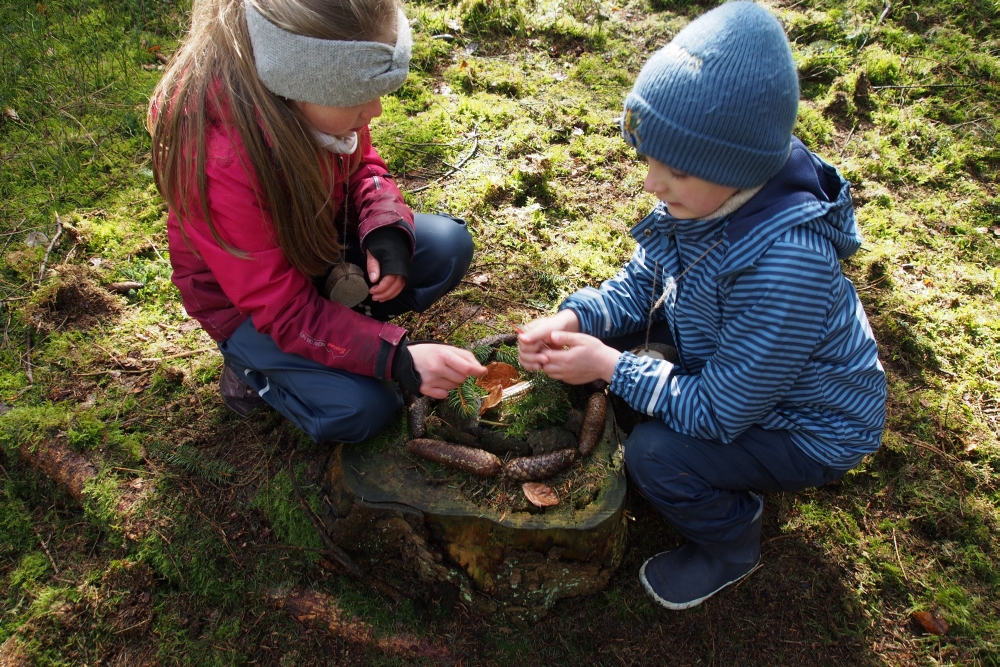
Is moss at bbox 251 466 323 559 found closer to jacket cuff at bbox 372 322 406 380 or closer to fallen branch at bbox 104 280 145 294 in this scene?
jacket cuff at bbox 372 322 406 380

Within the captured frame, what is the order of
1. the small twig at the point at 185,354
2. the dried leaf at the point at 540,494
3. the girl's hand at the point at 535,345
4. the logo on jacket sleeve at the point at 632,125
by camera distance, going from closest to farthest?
the logo on jacket sleeve at the point at 632,125 → the dried leaf at the point at 540,494 → the girl's hand at the point at 535,345 → the small twig at the point at 185,354

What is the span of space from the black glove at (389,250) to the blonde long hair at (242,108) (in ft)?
1.36

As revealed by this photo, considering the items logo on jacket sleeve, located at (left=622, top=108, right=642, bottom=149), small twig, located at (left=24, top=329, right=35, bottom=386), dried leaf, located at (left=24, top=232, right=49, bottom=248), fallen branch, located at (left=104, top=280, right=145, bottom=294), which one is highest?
logo on jacket sleeve, located at (left=622, top=108, right=642, bottom=149)

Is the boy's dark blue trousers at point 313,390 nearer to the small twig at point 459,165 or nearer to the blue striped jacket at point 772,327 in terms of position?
the blue striped jacket at point 772,327

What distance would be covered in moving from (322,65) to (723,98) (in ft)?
4.16

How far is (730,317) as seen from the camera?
7.52 ft

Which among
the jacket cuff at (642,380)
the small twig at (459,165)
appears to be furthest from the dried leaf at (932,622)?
the small twig at (459,165)

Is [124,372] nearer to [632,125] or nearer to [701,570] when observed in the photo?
[632,125]

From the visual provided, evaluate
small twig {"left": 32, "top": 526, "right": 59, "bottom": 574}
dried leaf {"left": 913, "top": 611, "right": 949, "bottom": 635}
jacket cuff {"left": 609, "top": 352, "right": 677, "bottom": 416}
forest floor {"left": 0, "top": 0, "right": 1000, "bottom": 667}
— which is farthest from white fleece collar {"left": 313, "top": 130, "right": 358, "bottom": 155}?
dried leaf {"left": 913, "top": 611, "right": 949, "bottom": 635}

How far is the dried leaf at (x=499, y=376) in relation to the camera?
2756 millimetres

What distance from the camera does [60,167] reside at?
4391mm

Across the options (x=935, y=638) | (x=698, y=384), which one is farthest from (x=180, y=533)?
(x=935, y=638)

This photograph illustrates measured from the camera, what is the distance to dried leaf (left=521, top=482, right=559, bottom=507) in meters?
2.43

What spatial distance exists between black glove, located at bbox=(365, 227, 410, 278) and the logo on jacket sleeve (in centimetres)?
Answer: 115
